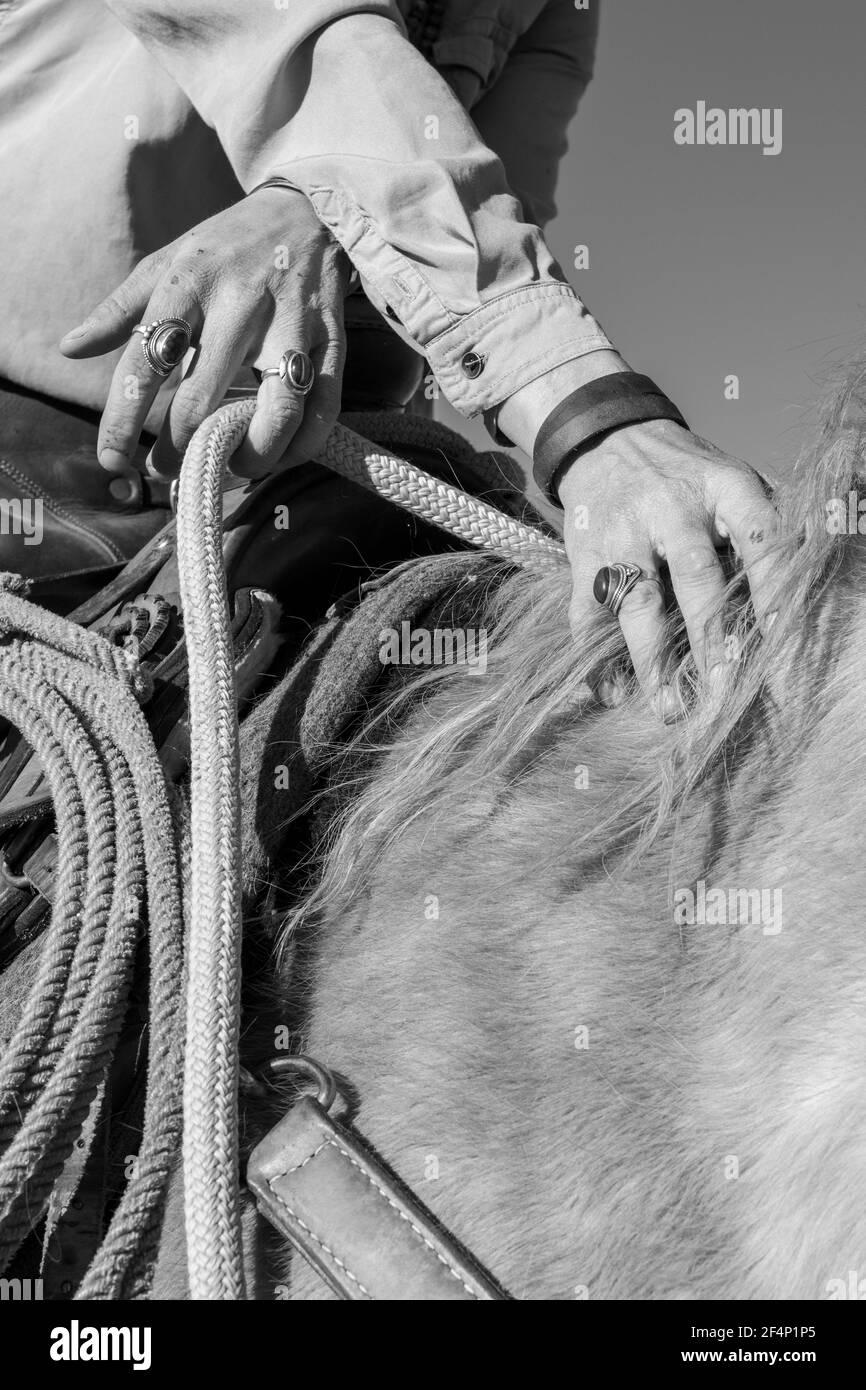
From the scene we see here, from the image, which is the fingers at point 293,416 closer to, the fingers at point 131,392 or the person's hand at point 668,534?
the fingers at point 131,392

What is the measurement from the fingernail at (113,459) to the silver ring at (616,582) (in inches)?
17.6

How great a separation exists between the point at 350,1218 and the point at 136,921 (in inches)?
10.2

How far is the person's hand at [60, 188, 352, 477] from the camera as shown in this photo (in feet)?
3.30

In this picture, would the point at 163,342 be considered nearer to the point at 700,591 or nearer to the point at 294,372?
the point at 294,372

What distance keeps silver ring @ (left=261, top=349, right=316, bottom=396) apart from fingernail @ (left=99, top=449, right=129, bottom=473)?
0.15 metres

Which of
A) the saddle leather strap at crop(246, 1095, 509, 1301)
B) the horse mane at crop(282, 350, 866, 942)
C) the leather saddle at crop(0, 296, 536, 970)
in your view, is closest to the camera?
the saddle leather strap at crop(246, 1095, 509, 1301)

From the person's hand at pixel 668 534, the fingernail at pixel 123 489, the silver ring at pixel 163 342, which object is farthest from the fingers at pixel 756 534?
Result: the fingernail at pixel 123 489

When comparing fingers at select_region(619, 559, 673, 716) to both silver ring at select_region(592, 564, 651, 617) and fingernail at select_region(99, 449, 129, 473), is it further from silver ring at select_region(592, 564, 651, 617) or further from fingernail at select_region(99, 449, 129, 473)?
fingernail at select_region(99, 449, 129, 473)

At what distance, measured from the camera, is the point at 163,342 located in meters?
0.99

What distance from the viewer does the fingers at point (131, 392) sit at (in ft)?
3.27

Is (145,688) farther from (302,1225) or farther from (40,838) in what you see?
(302,1225)

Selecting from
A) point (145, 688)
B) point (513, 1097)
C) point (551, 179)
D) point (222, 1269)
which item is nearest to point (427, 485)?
point (145, 688)

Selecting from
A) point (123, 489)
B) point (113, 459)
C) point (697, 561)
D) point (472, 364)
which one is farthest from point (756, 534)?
point (123, 489)

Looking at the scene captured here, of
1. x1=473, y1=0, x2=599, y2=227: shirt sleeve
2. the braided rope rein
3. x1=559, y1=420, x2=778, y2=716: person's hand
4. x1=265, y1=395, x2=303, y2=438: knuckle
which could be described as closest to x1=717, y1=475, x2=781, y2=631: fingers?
x1=559, y1=420, x2=778, y2=716: person's hand
